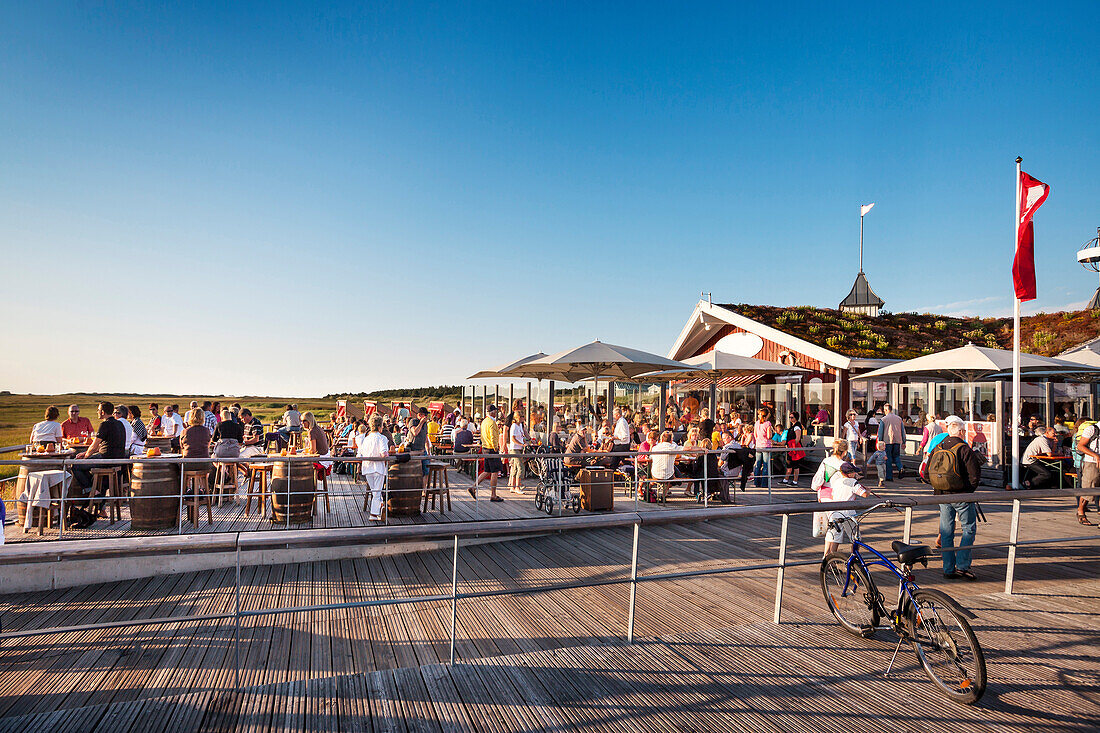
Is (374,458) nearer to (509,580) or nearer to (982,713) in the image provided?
(509,580)

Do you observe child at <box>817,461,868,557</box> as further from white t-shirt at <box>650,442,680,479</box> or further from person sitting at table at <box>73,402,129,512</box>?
person sitting at table at <box>73,402,129,512</box>

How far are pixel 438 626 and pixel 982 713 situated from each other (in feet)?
13.8

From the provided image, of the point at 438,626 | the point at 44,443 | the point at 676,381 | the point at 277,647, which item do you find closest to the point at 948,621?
the point at 438,626

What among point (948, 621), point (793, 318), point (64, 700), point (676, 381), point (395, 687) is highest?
point (793, 318)

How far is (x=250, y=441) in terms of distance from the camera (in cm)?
1694

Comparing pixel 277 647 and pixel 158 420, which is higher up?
pixel 158 420

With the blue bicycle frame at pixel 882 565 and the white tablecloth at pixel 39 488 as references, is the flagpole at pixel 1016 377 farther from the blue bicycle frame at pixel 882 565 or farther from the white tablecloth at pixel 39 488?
the white tablecloth at pixel 39 488

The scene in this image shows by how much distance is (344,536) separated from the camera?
143 inches

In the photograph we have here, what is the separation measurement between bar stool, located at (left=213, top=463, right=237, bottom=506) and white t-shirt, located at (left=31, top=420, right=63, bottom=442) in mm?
2403

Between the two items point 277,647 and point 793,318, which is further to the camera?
point 793,318

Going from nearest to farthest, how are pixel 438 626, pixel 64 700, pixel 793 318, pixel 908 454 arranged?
pixel 64 700, pixel 438 626, pixel 908 454, pixel 793 318

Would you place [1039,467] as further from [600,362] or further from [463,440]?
[463,440]

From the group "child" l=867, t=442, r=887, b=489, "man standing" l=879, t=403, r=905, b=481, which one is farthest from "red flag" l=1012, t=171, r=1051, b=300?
"child" l=867, t=442, r=887, b=489

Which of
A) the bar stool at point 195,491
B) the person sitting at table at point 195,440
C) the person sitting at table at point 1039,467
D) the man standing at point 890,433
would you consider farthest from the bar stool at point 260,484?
the person sitting at table at point 1039,467
